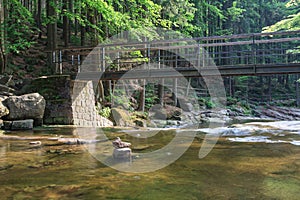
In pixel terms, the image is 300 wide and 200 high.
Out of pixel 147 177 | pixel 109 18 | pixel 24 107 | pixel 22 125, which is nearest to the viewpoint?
pixel 147 177

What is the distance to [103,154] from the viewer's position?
533 cm

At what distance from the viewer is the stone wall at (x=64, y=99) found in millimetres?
10414

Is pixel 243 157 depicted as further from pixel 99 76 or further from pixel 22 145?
pixel 99 76

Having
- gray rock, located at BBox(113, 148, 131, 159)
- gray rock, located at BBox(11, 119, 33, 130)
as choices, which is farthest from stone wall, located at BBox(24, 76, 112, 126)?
gray rock, located at BBox(113, 148, 131, 159)

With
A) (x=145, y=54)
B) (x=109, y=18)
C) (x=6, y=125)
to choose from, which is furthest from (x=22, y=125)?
(x=145, y=54)

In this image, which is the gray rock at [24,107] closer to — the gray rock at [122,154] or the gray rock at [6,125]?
the gray rock at [6,125]

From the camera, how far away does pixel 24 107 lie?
8.79 metres

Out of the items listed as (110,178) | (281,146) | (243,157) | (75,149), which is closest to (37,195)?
(110,178)

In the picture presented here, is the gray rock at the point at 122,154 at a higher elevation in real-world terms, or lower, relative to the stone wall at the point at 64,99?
lower

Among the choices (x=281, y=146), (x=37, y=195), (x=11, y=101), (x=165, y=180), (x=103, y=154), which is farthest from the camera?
(x=11, y=101)

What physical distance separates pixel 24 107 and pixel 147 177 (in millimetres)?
6220

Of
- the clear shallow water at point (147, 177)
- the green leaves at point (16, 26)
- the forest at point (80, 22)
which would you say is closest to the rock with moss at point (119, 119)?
the forest at point (80, 22)

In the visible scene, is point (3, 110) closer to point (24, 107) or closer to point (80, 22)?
point (24, 107)

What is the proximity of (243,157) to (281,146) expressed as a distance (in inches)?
78.1
